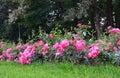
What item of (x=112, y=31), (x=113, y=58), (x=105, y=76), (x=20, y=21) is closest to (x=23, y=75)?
(x=105, y=76)

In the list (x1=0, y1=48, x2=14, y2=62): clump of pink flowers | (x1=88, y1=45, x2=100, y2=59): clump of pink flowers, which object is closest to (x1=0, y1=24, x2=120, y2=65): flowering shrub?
(x1=88, y1=45, x2=100, y2=59): clump of pink flowers

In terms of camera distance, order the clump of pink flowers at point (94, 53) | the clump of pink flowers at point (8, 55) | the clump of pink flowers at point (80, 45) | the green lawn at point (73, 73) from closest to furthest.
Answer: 1. the green lawn at point (73, 73)
2. the clump of pink flowers at point (94, 53)
3. the clump of pink flowers at point (80, 45)
4. the clump of pink flowers at point (8, 55)

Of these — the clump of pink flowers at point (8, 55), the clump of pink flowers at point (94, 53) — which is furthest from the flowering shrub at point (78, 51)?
the clump of pink flowers at point (8, 55)

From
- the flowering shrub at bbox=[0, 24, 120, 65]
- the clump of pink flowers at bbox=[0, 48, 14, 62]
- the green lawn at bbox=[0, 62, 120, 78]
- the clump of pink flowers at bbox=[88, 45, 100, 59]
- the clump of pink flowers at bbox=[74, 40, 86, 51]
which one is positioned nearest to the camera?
the green lawn at bbox=[0, 62, 120, 78]

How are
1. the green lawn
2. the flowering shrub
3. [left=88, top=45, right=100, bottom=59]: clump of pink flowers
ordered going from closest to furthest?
the green lawn → [left=88, top=45, right=100, bottom=59]: clump of pink flowers → the flowering shrub

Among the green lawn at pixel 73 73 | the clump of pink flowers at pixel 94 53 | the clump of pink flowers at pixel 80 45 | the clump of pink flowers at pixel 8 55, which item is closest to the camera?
the green lawn at pixel 73 73

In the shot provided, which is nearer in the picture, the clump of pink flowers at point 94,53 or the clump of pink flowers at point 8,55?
the clump of pink flowers at point 94,53

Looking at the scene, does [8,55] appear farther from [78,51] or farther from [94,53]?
[94,53]

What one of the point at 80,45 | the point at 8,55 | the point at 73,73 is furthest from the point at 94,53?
the point at 8,55

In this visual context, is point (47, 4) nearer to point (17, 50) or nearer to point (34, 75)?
point (17, 50)

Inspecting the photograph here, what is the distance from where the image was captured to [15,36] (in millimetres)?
26469

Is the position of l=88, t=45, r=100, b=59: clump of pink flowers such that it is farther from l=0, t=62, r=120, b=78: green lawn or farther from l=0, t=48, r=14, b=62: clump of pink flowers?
l=0, t=48, r=14, b=62: clump of pink flowers

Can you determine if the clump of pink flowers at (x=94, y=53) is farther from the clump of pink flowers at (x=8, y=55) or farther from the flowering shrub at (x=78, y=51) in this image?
the clump of pink flowers at (x=8, y=55)

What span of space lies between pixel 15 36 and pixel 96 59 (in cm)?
2063
